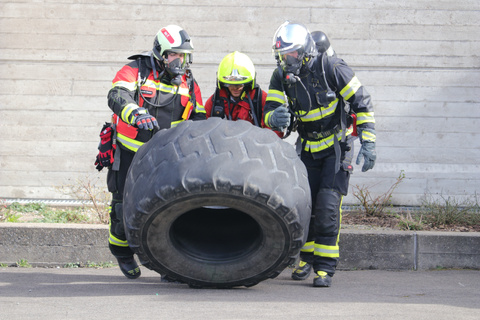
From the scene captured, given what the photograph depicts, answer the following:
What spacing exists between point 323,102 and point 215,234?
1.34 metres

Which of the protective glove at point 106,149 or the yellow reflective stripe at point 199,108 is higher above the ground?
the yellow reflective stripe at point 199,108

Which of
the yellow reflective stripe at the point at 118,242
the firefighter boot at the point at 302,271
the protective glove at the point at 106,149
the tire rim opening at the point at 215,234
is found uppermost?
the protective glove at the point at 106,149

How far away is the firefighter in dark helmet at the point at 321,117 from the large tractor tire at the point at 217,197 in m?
0.98

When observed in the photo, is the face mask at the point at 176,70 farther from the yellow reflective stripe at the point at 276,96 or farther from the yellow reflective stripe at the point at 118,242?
the yellow reflective stripe at the point at 118,242

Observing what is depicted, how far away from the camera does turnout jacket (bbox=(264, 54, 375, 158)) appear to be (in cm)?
508

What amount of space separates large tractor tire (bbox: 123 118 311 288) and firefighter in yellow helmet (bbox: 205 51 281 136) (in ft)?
4.36

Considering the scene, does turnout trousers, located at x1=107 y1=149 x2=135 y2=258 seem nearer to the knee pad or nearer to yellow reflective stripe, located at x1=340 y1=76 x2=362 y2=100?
the knee pad

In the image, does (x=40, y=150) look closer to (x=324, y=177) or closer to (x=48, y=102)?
(x=48, y=102)

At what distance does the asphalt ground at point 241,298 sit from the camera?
148 inches

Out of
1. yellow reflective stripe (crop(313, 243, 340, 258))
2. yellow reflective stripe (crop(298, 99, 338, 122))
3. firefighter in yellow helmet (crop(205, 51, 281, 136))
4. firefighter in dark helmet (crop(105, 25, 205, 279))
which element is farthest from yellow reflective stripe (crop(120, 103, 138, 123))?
yellow reflective stripe (crop(313, 243, 340, 258))

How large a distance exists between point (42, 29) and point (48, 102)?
837 millimetres

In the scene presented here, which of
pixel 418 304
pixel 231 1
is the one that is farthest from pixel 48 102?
pixel 418 304

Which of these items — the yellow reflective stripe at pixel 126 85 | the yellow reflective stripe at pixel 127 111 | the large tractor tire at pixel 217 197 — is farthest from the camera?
the yellow reflective stripe at pixel 126 85

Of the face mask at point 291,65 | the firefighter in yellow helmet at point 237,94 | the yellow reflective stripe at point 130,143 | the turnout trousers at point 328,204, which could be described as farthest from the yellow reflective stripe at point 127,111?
the turnout trousers at point 328,204
